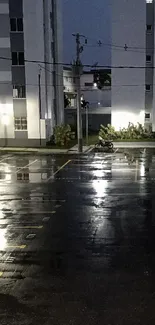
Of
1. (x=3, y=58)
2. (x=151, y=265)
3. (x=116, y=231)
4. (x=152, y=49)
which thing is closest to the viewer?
(x=151, y=265)

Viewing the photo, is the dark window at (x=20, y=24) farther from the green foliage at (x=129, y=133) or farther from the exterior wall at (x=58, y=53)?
the green foliage at (x=129, y=133)

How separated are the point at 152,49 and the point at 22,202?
30.7m

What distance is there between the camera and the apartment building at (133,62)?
4144 centimetres

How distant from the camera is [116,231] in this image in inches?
473

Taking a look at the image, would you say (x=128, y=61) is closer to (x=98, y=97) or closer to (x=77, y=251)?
(x=98, y=97)

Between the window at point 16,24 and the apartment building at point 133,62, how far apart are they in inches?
406

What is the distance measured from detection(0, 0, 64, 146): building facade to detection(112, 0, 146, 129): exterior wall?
7606 millimetres

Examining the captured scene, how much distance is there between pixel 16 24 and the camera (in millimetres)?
36938

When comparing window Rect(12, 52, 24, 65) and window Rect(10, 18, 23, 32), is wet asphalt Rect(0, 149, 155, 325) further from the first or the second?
window Rect(10, 18, 23, 32)

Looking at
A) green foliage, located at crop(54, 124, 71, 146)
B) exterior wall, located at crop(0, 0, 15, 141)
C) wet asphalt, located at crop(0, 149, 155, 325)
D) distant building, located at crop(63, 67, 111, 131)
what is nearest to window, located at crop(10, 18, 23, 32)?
exterior wall, located at crop(0, 0, 15, 141)

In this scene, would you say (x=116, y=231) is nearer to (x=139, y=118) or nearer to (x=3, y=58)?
(x=3, y=58)

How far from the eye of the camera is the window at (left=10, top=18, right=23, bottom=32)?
36.9 metres

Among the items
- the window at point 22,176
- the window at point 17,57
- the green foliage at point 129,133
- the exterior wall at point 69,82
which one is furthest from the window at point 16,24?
the window at point 22,176

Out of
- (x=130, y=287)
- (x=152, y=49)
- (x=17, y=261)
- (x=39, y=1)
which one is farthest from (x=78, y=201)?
(x=152, y=49)
